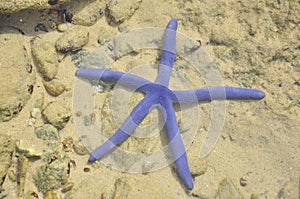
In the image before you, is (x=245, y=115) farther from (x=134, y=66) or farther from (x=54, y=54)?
(x=54, y=54)

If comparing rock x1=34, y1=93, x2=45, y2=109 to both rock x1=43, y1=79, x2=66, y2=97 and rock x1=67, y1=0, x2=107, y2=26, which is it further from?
rock x1=67, y1=0, x2=107, y2=26

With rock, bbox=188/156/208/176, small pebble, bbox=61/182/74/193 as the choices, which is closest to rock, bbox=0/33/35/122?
small pebble, bbox=61/182/74/193

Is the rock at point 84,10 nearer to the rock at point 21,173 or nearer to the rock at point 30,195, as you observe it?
the rock at point 21,173

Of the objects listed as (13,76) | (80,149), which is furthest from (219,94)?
(13,76)

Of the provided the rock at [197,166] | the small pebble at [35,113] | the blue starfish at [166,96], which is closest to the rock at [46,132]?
the small pebble at [35,113]

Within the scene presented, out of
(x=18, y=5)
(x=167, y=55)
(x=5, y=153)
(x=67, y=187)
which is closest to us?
(x=18, y=5)

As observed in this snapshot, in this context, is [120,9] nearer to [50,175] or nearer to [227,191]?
[50,175]

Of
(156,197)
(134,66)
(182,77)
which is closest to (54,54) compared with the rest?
(134,66)
